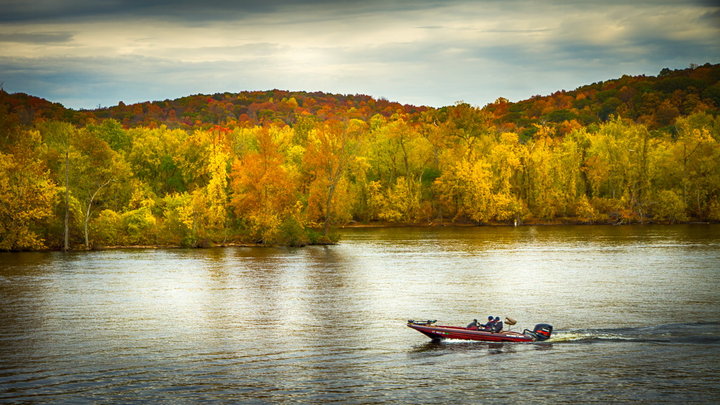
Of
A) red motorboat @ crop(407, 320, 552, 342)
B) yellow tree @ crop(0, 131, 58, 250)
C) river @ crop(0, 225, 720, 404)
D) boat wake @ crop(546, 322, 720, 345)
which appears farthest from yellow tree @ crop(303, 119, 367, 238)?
boat wake @ crop(546, 322, 720, 345)

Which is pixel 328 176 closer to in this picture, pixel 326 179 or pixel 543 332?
pixel 326 179

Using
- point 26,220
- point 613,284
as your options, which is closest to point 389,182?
point 26,220

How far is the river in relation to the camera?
31516mm

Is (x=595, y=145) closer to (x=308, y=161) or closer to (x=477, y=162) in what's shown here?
(x=477, y=162)

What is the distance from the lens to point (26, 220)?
88.7 metres

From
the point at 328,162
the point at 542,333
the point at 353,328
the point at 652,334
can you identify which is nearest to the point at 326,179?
the point at 328,162

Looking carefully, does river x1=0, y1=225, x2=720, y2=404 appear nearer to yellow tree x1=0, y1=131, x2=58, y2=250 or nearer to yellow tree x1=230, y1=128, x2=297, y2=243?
yellow tree x1=0, y1=131, x2=58, y2=250

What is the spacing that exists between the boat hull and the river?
444 millimetres

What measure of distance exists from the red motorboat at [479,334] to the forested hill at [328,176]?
58.4 meters

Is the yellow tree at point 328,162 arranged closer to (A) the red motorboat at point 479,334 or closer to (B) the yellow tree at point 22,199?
(B) the yellow tree at point 22,199

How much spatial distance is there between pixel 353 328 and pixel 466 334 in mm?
7382

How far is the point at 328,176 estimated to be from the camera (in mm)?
103625

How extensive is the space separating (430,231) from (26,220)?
6912 centimetres

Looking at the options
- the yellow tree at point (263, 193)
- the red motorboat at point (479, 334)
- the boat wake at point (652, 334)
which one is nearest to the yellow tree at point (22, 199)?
the yellow tree at point (263, 193)
